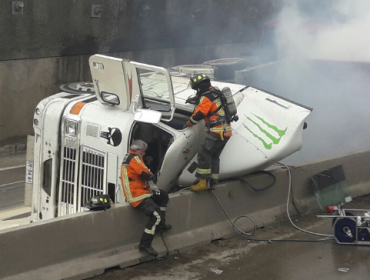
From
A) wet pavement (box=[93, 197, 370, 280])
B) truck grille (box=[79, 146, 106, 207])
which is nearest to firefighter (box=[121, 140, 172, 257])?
wet pavement (box=[93, 197, 370, 280])

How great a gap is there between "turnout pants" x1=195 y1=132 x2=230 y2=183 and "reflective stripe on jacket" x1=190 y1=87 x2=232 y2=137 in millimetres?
75

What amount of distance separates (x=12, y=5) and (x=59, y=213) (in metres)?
8.77

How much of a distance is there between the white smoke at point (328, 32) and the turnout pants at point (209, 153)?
18.6 feet

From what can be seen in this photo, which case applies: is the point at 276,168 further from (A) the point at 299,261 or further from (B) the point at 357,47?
(B) the point at 357,47

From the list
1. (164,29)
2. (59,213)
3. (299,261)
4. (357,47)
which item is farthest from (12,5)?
(299,261)

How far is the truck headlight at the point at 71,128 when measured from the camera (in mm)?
7984

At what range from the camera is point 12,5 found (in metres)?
15.5

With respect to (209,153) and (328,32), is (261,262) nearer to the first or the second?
(209,153)

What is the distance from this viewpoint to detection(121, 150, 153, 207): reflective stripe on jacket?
720 centimetres

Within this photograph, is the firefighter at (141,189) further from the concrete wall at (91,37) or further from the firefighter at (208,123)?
the concrete wall at (91,37)

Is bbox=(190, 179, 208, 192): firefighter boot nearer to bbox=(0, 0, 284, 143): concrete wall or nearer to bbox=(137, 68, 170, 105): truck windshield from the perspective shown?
bbox=(137, 68, 170, 105): truck windshield

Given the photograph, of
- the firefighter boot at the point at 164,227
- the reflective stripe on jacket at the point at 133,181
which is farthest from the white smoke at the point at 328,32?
the reflective stripe on jacket at the point at 133,181

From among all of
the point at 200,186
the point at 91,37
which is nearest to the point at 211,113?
the point at 200,186

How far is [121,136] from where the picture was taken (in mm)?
7672
